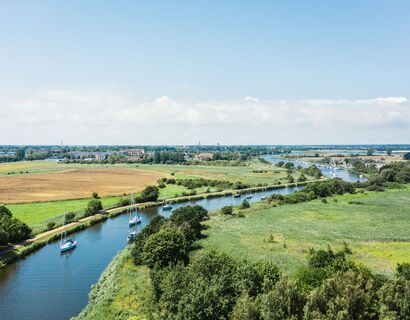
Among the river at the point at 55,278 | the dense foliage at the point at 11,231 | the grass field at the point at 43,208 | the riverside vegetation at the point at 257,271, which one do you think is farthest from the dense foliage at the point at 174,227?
the grass field at the point at 43,208

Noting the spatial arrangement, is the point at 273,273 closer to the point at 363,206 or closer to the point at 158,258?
the point at 158,258

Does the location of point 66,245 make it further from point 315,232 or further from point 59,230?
point 315,232

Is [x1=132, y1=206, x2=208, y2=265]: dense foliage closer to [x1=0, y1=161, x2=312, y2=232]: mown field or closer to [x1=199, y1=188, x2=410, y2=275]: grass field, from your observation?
[x1=199, y1=188, x2=410, y2=275]: grass field

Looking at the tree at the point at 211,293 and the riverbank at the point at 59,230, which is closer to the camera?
the tree at the point at 211,293

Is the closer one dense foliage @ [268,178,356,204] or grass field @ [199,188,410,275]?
grass field @ [199,188,410,275]

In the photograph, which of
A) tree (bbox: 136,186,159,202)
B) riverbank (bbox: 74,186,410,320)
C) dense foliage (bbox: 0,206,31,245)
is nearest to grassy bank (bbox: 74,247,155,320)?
riverbank (bbox: 74,186,410,320)

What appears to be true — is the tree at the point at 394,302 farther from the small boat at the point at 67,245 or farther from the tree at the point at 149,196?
the tree at the point at 149,196
